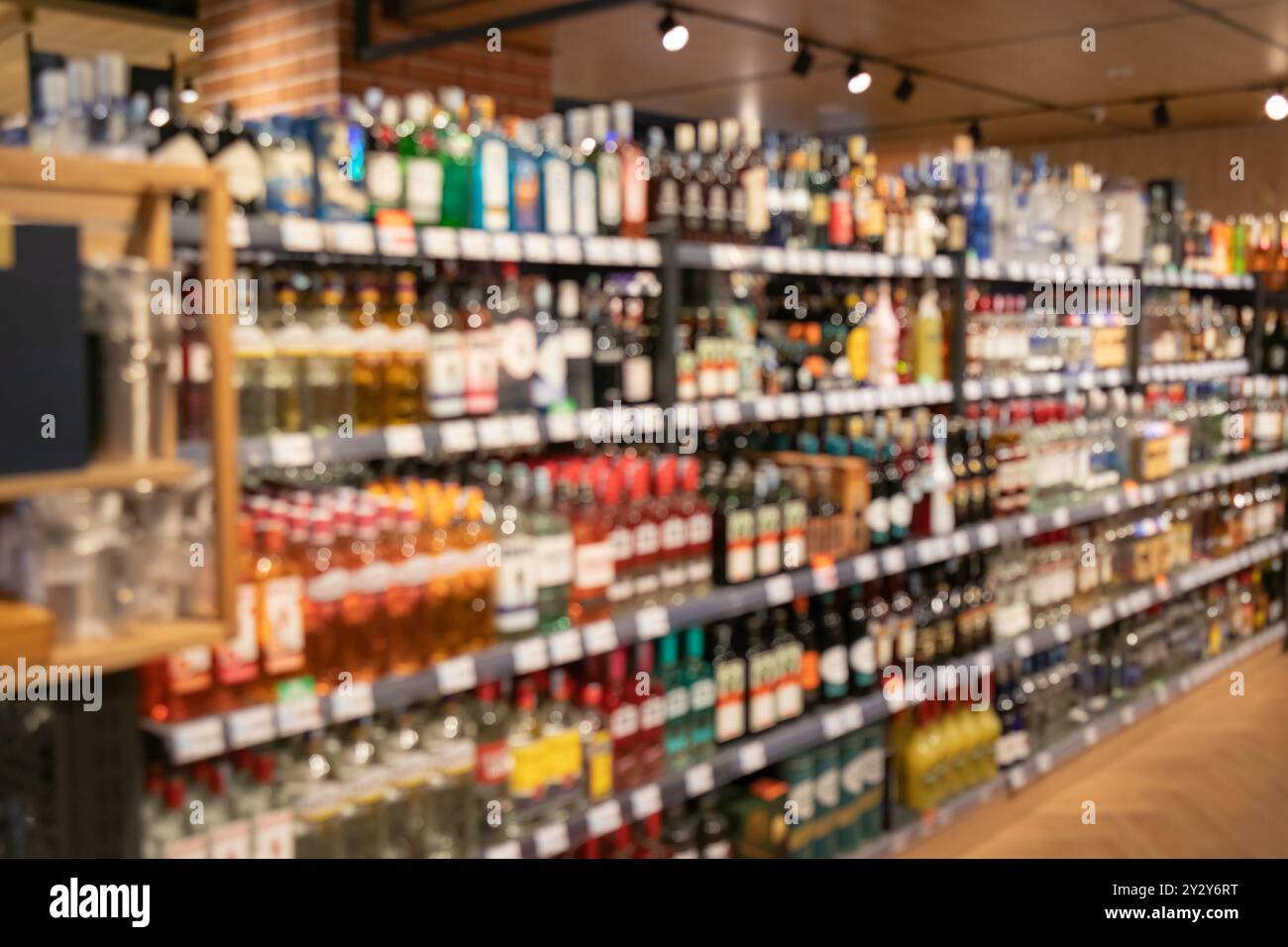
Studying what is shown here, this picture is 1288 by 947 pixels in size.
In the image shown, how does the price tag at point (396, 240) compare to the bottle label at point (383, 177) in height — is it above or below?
below

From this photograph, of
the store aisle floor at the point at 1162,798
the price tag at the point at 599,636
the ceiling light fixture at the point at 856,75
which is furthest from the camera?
the ceiling light fixture at the point at 856,75

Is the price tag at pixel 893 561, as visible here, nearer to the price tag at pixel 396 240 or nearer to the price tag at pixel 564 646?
the price tag at pixel 564 646

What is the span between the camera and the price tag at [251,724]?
248 centimetres

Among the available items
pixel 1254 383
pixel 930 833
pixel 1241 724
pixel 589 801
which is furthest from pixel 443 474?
pixel 1254 383

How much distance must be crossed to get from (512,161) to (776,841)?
6.84 feet

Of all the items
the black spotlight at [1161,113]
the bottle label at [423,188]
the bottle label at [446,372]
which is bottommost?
the bottle label at [446,372]

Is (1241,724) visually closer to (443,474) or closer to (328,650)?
(443,474)

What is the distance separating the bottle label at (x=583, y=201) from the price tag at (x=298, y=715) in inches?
54.8

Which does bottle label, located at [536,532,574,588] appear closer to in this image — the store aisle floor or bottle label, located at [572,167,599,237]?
bottle label, located at [572,167,599,237]

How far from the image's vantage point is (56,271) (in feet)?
6.10

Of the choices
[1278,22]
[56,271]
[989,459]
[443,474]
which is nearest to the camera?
[56,271]

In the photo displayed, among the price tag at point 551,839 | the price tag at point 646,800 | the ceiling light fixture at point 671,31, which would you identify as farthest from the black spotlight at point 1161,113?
the price tag at point 551,839

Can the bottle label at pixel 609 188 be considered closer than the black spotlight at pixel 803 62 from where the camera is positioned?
Yes
